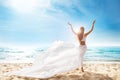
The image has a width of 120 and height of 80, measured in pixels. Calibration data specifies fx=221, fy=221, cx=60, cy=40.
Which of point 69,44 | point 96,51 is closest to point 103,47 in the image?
point 96,51

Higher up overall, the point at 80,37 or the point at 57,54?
the point at 80,37

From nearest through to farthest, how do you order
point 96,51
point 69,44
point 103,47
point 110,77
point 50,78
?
point 50,78 < point 110,77 < point 69,44 < point 96,51 < point 103,47

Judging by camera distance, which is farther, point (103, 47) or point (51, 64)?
point (103, 47)

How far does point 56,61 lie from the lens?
21.8 ft

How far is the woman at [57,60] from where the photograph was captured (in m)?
6.39

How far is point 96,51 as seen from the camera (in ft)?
85.7

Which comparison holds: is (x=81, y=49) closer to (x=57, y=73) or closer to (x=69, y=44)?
(x=69, y=44)

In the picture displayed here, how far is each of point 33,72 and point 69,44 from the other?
59.1 inches

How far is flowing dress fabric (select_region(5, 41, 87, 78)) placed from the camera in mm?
6381

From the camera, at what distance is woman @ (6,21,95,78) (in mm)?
6391

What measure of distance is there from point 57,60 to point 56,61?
0.05 m

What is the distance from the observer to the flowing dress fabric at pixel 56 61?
6381 millimetres

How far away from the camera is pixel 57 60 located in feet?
21.9

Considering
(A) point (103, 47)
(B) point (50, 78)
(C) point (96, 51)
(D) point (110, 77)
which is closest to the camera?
(B) point (50, 78)
